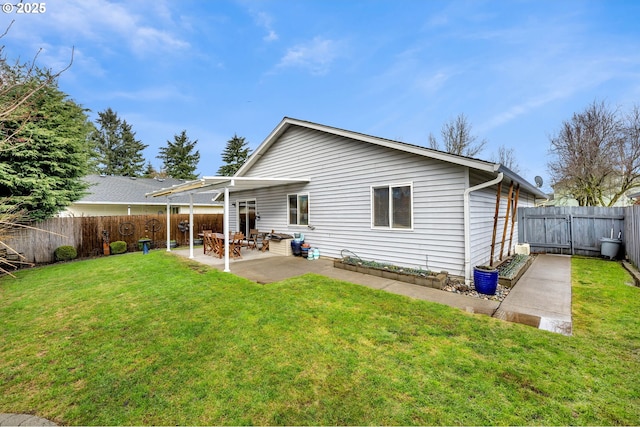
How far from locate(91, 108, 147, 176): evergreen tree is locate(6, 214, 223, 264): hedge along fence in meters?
26.6

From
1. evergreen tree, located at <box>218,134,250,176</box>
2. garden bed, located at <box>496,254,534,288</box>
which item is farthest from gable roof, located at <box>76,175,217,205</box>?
garden bed, located at <box>496,254,534,288</box>

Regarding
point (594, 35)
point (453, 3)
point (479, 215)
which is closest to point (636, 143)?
point (594, 35)

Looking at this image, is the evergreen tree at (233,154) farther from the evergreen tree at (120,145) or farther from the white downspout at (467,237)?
the white downspout at (467,237)

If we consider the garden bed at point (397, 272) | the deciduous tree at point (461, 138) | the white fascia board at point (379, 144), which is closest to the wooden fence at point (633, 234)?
the white fascia board at point (379, 144)

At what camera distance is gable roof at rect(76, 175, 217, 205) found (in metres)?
16.1

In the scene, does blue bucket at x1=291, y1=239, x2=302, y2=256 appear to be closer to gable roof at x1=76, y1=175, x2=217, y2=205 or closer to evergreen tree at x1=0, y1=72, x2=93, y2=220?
evergreen tree at x1=0, y1=72, x2=93, y2=220

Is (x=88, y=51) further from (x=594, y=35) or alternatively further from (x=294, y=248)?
(x=594, y=35)

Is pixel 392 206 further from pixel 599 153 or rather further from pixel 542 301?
pixel 599 153

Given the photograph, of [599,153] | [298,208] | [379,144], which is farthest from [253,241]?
[599,153]

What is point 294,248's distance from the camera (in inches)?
383

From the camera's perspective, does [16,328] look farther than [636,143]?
No

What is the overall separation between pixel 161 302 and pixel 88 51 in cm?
564

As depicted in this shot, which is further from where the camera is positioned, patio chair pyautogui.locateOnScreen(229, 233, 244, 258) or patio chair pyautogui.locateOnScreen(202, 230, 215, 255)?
patio chair pyautogui.locateOnScreen(202, 230, 215, 255)

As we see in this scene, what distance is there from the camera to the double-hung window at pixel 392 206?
7.01 metres
